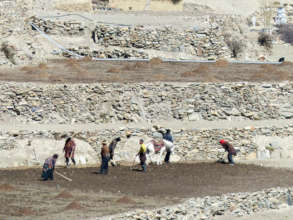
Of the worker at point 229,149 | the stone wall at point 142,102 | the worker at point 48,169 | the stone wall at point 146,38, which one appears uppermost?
the stone wall at point 146,38

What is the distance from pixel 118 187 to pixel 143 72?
18927 mm

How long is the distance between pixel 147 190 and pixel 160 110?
1178 centimetres

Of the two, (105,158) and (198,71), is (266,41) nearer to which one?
(198,71)

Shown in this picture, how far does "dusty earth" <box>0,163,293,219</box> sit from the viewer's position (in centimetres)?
4062

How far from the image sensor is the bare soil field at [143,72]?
59.9 metres

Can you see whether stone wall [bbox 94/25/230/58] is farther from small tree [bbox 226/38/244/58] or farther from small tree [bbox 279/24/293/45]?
small tree [bbox 279/24/293/45]

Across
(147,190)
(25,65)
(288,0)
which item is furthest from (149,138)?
(288,0)

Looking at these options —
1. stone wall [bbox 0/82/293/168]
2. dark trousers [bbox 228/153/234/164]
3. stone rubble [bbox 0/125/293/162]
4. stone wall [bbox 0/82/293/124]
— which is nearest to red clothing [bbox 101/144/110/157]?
stone rubble [bbox 0/125/293/162]

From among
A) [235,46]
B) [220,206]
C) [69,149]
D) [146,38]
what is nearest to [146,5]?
[235,46]

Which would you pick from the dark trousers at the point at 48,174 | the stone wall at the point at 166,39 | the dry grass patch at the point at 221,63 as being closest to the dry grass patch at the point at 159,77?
the dry grass patch at the point at 221,63

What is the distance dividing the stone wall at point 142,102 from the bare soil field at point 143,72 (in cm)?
219

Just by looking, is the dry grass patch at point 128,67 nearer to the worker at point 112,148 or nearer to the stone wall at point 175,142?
the stone wall at point 175,142

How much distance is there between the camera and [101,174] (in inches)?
1901

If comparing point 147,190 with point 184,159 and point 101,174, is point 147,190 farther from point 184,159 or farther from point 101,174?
point 184,159
